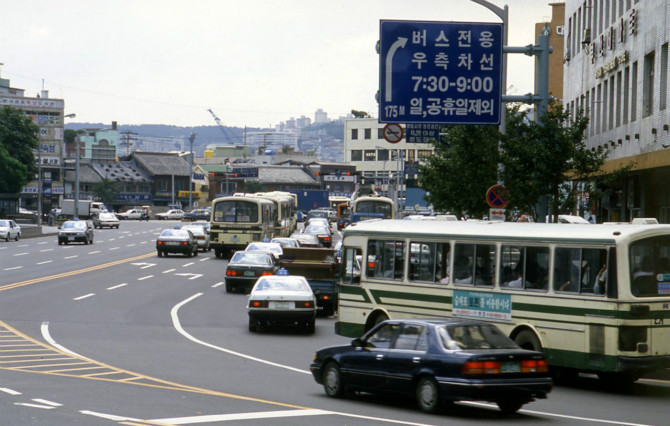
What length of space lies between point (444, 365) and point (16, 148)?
90439 mm

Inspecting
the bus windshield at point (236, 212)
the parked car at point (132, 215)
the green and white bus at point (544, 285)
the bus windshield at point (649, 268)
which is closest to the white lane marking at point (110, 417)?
the green and white bus at point (544, 285)

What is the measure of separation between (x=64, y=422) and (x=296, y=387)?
16.3 ft

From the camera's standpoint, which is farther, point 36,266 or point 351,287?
point 36,266

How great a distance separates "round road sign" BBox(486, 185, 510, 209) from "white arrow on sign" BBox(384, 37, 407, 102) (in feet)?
12.0

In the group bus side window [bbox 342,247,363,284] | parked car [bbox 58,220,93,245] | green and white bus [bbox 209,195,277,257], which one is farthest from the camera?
parked car [bbox 58,220,93,245]

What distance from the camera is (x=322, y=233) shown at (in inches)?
2542

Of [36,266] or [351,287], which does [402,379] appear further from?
[36,266]

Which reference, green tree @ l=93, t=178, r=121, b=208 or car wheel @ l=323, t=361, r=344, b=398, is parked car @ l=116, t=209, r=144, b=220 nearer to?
green tree @ l=93, t=178, r=121, b=208

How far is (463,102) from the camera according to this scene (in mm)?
24656

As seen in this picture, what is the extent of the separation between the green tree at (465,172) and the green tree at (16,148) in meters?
66.2

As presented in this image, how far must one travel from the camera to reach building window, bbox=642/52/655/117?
32.3 metres

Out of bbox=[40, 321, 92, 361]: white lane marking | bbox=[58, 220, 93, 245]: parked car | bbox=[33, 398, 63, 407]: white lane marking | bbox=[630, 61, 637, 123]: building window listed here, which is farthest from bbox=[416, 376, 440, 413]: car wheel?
bbox=[58, 220, 93, 245]: parked car

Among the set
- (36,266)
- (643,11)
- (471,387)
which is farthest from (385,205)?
(471,387)

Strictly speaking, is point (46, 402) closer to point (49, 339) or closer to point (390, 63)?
point (49, 339)
